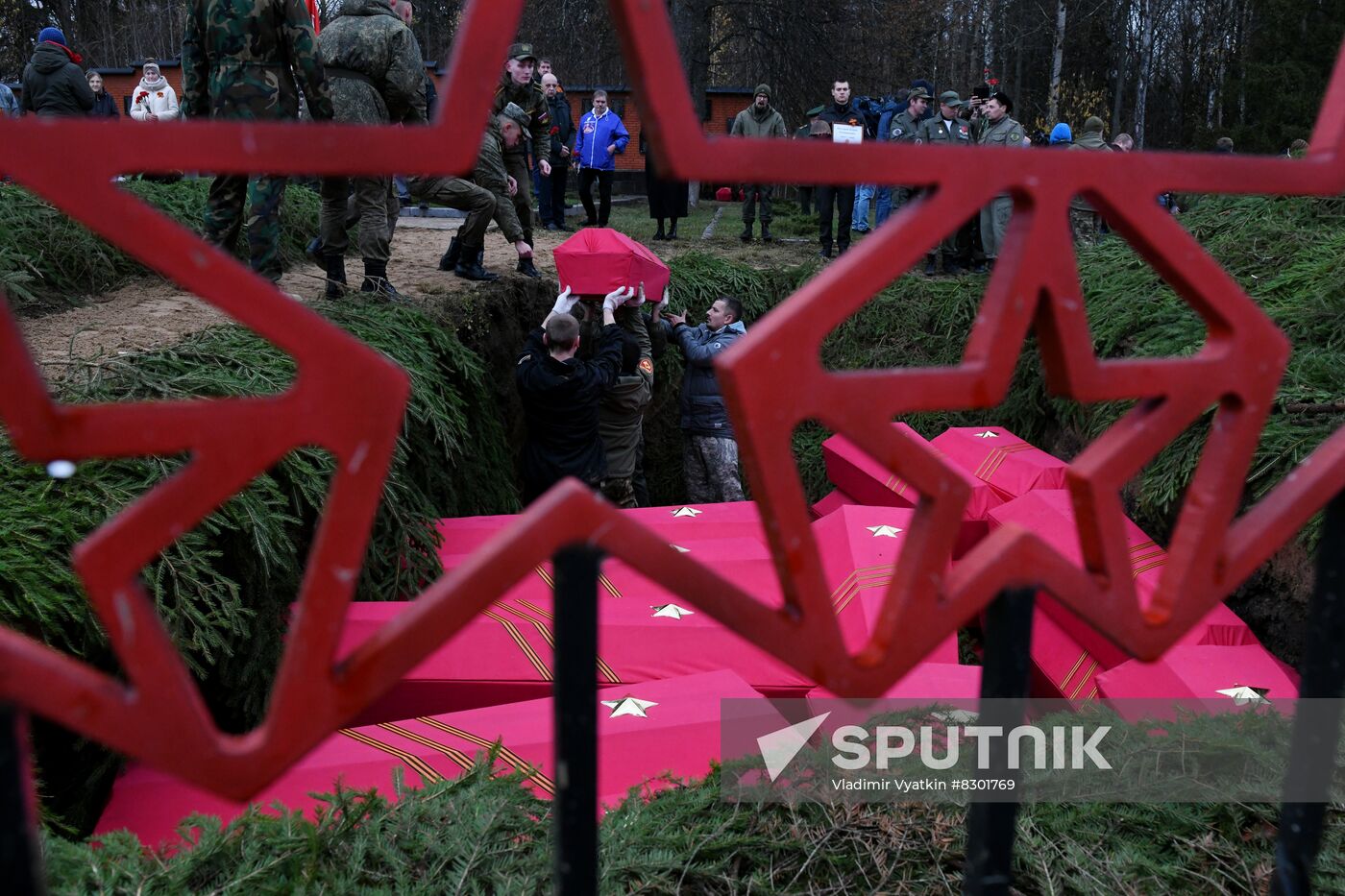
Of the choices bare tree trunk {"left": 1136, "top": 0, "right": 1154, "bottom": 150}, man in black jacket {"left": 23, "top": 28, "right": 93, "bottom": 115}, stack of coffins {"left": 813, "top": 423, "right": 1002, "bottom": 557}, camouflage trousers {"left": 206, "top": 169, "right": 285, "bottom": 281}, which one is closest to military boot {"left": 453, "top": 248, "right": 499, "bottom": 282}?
camouflage trousers {"left": 206, "top": 169, "right": 285, "bottom": 281}

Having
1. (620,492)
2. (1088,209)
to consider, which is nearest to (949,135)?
(1088,209)

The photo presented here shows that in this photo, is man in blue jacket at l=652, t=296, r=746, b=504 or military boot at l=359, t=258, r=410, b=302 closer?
military boot at l=359, t=258, r=410, b=302

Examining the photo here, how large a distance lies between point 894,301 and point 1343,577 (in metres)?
6.60

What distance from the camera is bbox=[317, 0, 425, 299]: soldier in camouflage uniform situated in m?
4.78

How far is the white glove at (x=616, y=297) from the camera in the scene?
5406 millimetres

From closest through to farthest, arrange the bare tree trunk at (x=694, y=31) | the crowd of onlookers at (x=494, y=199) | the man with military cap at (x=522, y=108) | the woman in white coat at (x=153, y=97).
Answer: the crowd of onlookers at (x=494, y=199) → the man with military cap at (x=522, y=108) → the woman in white coat at (x=153, y=97) → the bare tree trunk at (x=694, y=31)

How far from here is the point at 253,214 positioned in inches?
171

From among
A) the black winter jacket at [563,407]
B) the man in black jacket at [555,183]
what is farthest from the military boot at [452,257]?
the man in black jacket at [555,183]

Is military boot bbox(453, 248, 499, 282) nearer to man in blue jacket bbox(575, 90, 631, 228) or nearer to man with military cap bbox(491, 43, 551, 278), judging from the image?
man with military cap bbox(491, 43, 551, 278)

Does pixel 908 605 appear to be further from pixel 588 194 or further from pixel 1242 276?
pixel 588 194

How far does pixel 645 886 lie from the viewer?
4.80 feet

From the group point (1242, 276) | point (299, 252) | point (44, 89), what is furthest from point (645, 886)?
point (44, 89)

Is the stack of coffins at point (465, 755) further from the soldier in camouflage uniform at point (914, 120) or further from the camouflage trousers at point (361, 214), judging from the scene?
the soldier in camouflage uniform at point (914, 120)

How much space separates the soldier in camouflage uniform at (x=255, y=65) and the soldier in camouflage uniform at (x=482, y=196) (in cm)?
122
